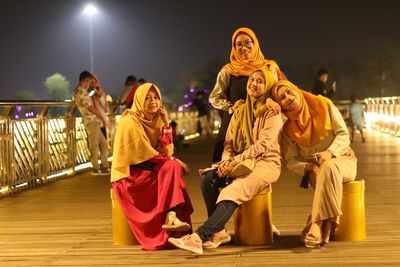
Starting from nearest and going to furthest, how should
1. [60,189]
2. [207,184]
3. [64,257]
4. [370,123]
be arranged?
[64,257], [207,184], [60,189], [370,123]

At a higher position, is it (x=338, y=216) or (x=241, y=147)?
(x=241, y=147)

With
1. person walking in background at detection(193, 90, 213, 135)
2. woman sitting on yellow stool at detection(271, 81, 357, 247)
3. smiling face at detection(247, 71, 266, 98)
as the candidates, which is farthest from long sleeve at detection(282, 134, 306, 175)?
person walking in background at detection(193, 90, 213, 135)

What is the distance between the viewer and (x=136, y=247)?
621cm

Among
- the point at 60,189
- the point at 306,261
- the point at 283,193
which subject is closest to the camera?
the point at 306,261

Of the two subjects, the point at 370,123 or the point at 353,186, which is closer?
the point at 353,186

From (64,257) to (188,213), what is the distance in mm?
973

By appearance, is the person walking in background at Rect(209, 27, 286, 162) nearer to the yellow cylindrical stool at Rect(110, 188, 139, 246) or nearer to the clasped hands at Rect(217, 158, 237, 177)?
the clasped hands at Rect(217, 158, 237, 177)

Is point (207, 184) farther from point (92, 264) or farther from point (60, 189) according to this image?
point (60, 189)

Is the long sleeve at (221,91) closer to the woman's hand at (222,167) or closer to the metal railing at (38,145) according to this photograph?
the woman's hand at (222,167)

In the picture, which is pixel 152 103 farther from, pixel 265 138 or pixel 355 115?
pixel 355 115

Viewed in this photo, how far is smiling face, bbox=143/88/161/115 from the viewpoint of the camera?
6.30m

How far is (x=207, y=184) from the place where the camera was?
6.29 m

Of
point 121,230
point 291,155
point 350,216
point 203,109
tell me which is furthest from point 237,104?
point 203,109

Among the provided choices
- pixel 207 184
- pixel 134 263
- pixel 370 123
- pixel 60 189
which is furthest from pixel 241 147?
pixel 370 123
